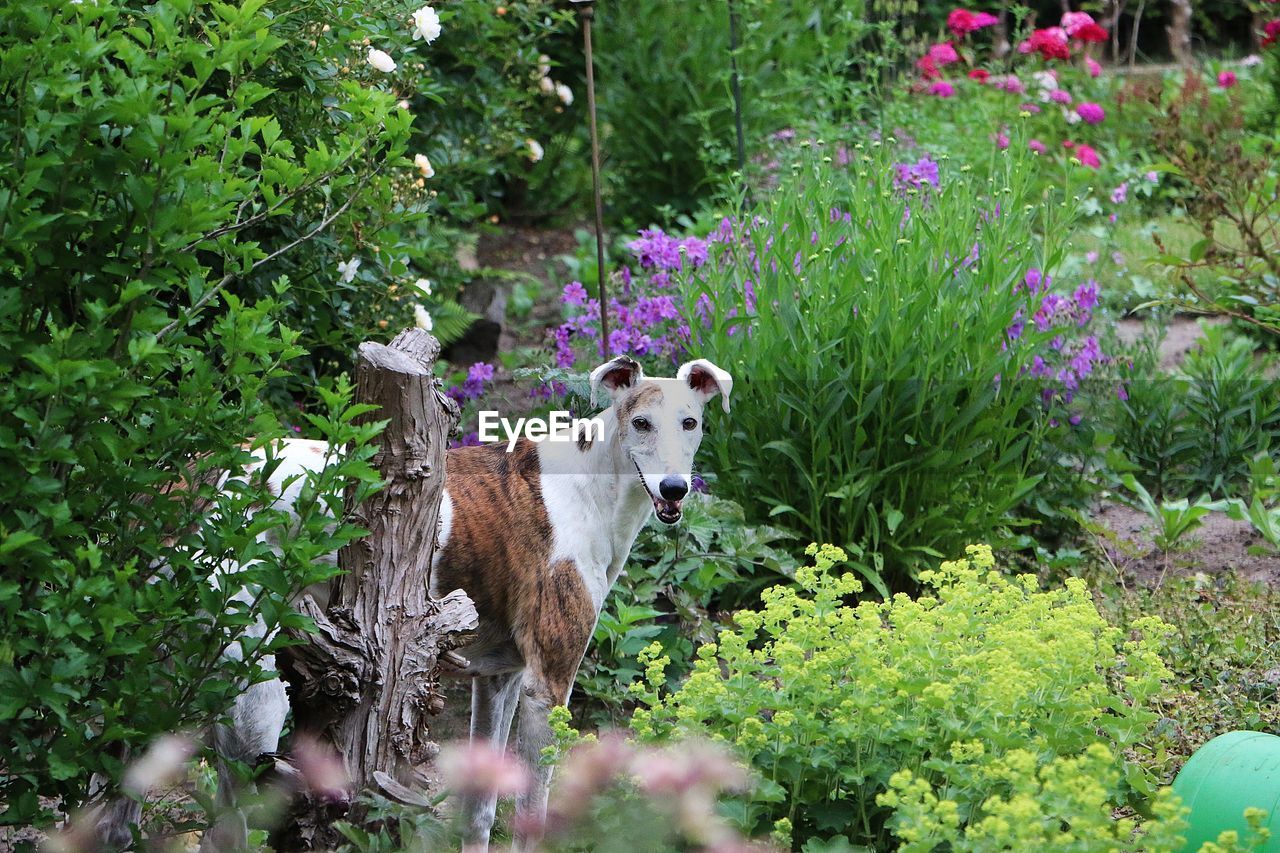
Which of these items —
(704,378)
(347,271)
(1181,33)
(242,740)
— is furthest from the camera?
(1181,33)

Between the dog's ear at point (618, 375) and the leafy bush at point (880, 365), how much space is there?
1358 mm

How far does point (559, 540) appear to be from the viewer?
3779 millimetres

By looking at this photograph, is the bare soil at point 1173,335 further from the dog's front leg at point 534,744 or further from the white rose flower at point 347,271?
the dog's front leg at point 534,744

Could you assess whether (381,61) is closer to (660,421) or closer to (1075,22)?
(660,421)

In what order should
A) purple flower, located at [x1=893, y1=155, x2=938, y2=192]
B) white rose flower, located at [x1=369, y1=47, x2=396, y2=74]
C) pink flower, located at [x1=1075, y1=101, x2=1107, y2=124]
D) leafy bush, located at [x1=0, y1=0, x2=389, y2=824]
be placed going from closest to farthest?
leafy bush, located at [x1=0, y1=0, x2=389, y2=824]
white rose flower, located at [x1=369, y1=47, x2=396, y2=74]
purple flower, located at [x1=893, y1=155, x2=938, y2=192]
pink flower, located at [x1=1075, y1=101, x2=1107, y2=124]

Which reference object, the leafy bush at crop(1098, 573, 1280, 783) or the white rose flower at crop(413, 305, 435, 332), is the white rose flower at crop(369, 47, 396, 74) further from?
the leafy bush at crop(1098, 573, 1280, 783)

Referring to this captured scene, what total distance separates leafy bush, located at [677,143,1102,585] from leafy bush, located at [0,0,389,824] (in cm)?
238

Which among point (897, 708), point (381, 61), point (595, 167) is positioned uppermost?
point (381, 61)

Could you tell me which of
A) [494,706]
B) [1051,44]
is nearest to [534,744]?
[494,706]

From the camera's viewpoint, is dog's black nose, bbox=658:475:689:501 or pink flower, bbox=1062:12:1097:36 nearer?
dog's black nose, bbox=658:475:689:501

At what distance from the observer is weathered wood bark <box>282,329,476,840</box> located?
130 inches

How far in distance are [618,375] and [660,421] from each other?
183 millimetres

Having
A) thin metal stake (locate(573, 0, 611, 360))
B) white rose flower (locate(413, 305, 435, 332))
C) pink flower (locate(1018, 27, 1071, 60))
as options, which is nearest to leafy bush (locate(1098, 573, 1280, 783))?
thin metal stake (locate(573, 0, 611, 360))

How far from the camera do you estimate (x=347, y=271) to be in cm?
510
